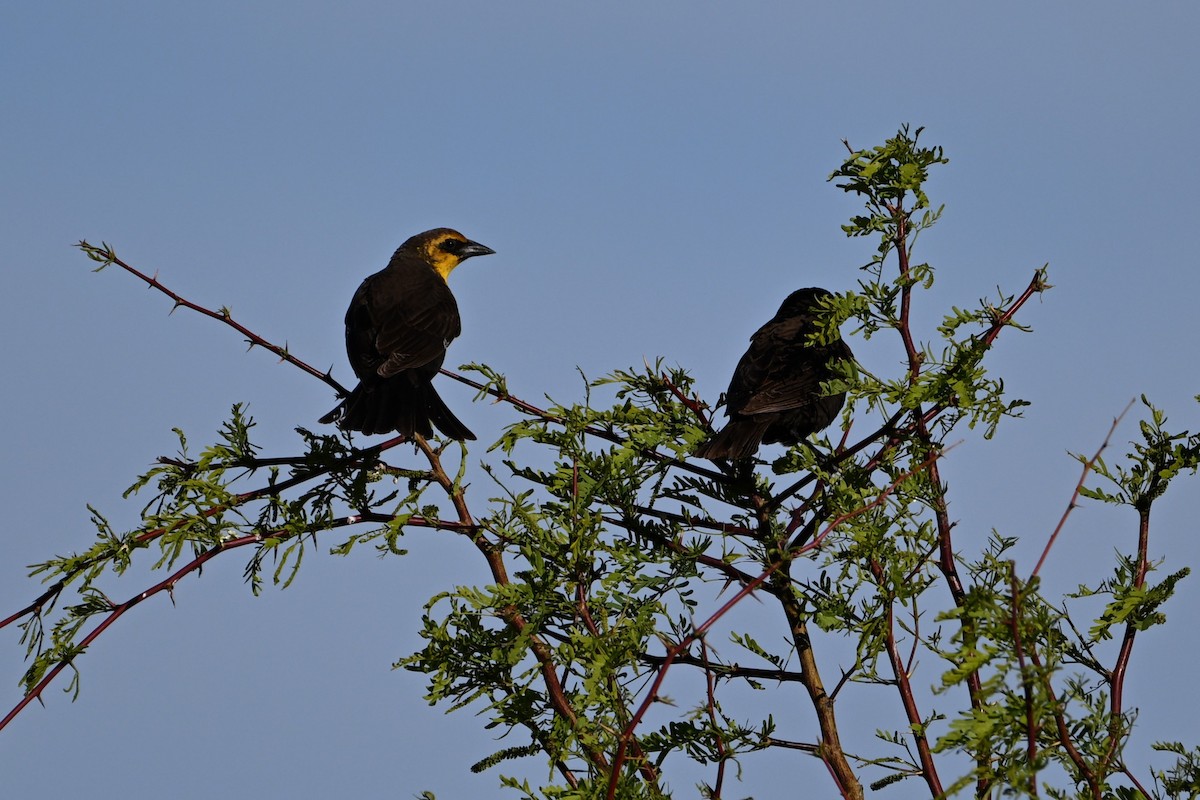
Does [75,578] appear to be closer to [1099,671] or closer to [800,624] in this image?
[800,624]

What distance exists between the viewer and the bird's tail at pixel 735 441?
3.65 m

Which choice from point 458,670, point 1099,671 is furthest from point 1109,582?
point 458,670

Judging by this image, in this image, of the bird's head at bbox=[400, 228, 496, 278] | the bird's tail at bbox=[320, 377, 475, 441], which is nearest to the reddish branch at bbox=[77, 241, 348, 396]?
the bird's tail at bbox=[320, 377, 475, 441]

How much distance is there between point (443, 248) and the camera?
8477mm

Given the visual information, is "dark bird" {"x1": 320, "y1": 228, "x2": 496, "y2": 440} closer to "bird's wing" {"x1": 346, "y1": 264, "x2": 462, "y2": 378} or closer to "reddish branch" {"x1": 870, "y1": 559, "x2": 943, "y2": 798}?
"bird's wing" {"x1": 346, "y1": 264, "x2": 462, "y2": 378}

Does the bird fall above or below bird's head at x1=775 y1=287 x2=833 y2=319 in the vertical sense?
below

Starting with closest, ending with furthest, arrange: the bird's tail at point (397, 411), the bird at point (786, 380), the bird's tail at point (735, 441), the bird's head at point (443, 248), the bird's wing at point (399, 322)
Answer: the bird's tail at point (735, 441) → the bird's tail at point (397, 411) → the bird at point (786, 380) → the bird's wing at point (399, 322) → the bird's head at point (443, 248)

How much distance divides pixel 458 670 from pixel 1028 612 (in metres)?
1.57

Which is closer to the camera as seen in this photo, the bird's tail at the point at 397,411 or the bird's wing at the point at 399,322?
the bird's tail at the point at 397,411

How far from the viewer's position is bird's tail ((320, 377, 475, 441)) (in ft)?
14.4

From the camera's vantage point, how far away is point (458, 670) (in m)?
3.26

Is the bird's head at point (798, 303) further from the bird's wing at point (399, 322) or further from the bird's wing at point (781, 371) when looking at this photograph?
the bird's wing at point (399, 322)

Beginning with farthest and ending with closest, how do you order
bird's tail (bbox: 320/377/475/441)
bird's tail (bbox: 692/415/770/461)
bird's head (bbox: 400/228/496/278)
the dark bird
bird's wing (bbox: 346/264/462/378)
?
bird's head (bbox: 400/228/496/278) → bird's wing (bbox: 346/264/462/378) → the dark bird → bird's tail (bbox: 320/377/475/441) → bird's tail (bbox: 692/415/770/461)

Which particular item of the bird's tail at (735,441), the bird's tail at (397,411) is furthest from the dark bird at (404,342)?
the bird's tail at (735,441)
